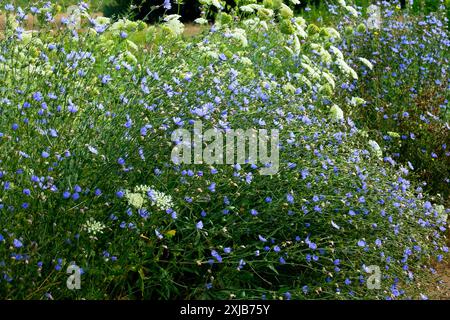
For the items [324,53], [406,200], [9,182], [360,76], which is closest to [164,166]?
[9,182]

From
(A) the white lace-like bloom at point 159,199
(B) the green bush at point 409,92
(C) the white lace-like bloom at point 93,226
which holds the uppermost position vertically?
(B) the green bush at point 409,92

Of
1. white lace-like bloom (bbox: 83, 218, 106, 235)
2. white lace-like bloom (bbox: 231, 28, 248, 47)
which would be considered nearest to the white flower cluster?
white lace-like bloom (bbox: 83, 218, 106, 235)

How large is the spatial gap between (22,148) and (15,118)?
13 cm

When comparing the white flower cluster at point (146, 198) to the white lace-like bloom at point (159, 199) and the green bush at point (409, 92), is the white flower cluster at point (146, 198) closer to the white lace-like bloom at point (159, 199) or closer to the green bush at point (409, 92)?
the white lace-like bloom at point (159, 199)

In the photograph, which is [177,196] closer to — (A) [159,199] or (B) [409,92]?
(A) [159,199]

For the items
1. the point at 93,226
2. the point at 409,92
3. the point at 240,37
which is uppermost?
the point at 240,37

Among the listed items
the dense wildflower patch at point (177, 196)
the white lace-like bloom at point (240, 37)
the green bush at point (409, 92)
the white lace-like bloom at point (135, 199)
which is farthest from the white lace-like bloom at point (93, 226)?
the green bush at point (409, 92)

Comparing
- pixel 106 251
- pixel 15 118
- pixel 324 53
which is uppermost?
pixel 324 53

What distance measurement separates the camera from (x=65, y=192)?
2639mm

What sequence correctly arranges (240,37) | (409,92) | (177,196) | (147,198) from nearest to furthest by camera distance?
(147,198), (177,196), (240,37), (409,92)

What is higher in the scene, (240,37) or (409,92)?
(240,37)

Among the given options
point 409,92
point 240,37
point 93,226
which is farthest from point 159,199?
point 409,92

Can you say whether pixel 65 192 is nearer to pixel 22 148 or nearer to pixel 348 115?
pixel 22 148

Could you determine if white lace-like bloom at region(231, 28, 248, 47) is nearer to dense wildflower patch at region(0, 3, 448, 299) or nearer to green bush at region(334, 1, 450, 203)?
dense wildflower patch at region(0, 3, 448, 299)
